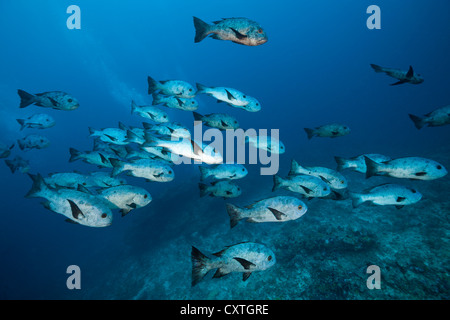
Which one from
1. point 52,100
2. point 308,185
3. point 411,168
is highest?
point 52,100

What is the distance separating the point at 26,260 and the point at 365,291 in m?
43.5

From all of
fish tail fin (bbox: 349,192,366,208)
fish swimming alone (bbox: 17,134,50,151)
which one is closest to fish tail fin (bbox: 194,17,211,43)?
fish tail fin (bbox: 349,192,366,208)

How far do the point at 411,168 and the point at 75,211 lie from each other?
6.01 m

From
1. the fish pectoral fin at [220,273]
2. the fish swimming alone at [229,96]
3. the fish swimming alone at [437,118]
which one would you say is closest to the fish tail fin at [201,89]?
the fish swimming alone at [229,96]

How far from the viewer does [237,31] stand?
3131mm

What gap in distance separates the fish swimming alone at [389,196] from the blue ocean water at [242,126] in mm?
2828

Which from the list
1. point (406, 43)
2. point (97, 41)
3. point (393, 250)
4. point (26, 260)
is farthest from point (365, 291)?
point (406, 43)

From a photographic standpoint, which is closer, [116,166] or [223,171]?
[116,166]

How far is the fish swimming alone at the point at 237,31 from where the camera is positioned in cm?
314

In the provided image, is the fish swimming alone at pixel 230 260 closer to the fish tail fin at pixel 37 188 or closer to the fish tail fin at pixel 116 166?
the fish tail fin at pixel 116 166

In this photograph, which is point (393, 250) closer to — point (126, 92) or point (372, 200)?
point (372, 200)

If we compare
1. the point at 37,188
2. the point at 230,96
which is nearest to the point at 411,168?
the point at 230,96

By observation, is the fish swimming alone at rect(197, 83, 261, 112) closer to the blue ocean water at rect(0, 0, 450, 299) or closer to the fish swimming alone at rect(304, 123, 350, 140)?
the fish swimming alone at rect(304, 123, 350, 140)

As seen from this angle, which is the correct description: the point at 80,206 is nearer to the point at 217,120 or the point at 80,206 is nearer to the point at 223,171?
the point at 223,171
